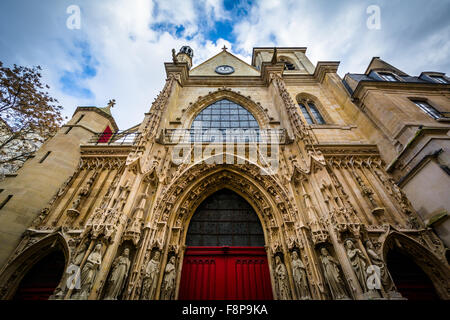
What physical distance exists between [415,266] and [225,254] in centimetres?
525

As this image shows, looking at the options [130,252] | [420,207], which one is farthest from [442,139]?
[130,252]

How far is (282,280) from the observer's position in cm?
476

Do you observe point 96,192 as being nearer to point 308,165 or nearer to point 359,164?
point 308,165

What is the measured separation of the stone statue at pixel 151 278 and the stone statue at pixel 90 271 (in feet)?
3.55

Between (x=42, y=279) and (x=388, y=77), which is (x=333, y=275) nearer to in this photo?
(x=42, y=279)

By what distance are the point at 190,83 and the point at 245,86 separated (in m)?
3.43

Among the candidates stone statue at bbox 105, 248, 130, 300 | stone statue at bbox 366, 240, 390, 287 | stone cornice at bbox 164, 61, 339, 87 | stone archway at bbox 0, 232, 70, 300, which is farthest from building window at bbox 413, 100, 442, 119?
stone archway at bbox 0, 232, 70, 300

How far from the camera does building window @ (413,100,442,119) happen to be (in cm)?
727

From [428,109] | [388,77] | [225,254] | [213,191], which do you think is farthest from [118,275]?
[388,77]

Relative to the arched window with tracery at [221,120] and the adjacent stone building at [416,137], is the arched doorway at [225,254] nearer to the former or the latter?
Answer: the arched window with tracery at [221,120]

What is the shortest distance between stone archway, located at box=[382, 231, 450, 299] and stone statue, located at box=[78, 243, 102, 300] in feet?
22.5

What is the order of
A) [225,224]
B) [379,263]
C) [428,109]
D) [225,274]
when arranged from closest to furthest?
1. [379,263]
2. [225,274]
3. [225,224]
4. [428,109]

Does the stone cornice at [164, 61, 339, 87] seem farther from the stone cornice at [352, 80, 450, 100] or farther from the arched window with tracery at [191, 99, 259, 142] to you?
the stone cornice at [352, 80, 450, 100]

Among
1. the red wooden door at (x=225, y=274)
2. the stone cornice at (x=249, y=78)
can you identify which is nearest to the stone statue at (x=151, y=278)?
the red wooden door at (x=225, y=274)
